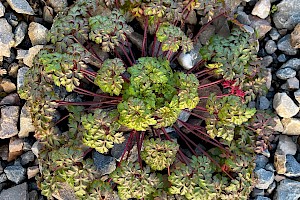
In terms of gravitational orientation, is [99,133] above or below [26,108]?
above

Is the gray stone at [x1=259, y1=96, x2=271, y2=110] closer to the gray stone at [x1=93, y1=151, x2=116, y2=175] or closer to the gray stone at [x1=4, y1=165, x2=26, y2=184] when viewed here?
the gray stone at [x1=93, y1=151, x2=116, y2=175]

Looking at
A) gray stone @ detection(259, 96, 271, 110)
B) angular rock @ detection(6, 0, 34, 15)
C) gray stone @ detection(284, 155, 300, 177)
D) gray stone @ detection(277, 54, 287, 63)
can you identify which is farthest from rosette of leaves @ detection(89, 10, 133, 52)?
gray stone @ detection(284, 155, 300, 177)

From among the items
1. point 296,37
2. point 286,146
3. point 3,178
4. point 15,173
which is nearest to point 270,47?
point 296,37

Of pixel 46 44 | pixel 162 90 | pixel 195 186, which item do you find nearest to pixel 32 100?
pixel 46 44

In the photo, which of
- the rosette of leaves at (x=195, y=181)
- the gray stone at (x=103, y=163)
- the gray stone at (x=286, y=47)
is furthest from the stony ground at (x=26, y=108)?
the rosette of leaves at (x=195, y=181)

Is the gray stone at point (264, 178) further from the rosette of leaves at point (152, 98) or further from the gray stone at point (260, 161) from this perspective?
the rosette of leaves at point (152, 98)

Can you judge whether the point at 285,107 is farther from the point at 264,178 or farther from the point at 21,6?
the point at 21,6
